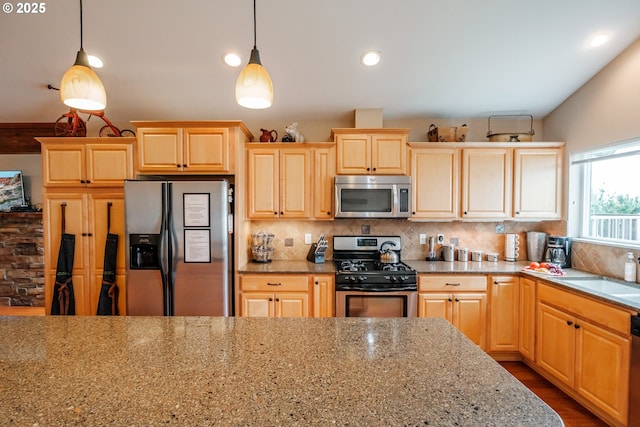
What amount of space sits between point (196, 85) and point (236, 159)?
822 mm

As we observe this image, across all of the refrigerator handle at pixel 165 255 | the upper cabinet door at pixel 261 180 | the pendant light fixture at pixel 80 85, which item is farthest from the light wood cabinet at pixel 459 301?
the pendant light fixture at pixel 80 85

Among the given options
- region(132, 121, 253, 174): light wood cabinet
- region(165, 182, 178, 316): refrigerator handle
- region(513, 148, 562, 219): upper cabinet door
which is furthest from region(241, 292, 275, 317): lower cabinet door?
region(513, 148, 562, 219): upper cabinet door

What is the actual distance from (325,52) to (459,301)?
8.37ft

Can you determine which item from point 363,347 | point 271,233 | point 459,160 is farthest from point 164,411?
point 459,160

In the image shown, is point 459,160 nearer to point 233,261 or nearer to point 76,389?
point 233,261

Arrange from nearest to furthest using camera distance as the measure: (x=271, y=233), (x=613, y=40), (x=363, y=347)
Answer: (x=363, y=347) → (x=613, y=40) → (x=271, y=233)

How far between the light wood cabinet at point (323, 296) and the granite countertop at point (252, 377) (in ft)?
4.70

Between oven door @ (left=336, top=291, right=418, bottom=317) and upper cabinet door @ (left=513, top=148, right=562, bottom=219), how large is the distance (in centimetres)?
155

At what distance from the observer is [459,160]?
10.3 ft

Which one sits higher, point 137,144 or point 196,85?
point 196,85

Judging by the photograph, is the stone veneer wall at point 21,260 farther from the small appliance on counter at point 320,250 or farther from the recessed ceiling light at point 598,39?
the recessed ceiling light at point 598,39

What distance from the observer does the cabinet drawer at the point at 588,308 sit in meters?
1.91

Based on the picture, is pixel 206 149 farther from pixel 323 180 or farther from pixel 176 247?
pixel 323 180

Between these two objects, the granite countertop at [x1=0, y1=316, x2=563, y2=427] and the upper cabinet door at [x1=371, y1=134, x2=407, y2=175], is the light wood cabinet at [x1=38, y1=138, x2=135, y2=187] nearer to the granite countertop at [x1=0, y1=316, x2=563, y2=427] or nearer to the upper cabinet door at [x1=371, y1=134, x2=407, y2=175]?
the granite countertop at [x1=0, y1=316, x2=563, y2=427]
